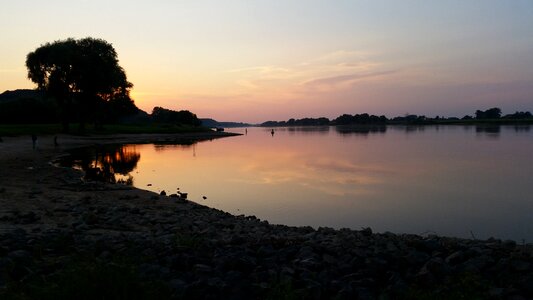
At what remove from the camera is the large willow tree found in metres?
77.1

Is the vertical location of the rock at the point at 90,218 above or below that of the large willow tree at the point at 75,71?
below

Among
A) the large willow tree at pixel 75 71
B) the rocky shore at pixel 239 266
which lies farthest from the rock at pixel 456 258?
the large willow tree at pixel 75 71

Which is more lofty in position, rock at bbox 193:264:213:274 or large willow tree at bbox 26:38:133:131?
large willow tree at bbox 26:38:133:131

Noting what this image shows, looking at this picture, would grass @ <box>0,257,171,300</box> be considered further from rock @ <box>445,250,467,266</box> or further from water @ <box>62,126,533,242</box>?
water @ <box>62,126,533,242</box>

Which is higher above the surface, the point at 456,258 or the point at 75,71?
the point at 75,71

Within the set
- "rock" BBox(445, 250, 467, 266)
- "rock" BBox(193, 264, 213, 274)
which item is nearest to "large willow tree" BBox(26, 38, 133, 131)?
"rock" BBox(193, 264, 213, 274)

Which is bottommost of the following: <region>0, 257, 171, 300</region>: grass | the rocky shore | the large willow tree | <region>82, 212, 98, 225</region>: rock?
<region>82, 212, 98, 225</region>: rock

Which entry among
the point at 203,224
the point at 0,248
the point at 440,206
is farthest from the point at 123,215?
the point at 440,206

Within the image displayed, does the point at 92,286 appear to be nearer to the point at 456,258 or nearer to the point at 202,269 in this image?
the point at 202,269

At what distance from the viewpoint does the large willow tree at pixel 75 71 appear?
253 ft

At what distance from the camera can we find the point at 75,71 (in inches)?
3049

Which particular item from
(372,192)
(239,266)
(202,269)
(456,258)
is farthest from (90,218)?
(372,192)

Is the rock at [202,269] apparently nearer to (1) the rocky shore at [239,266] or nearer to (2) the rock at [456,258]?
(1) the rocky shore at [239,266]

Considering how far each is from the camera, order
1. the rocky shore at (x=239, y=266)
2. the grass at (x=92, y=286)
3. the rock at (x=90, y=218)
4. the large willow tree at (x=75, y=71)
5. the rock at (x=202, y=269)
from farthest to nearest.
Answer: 1. the large willow tree at (x=75, y=71)
2. the rock at (x=90, y=218)
3. the rock at (x=202, y=269)
4. the rocky shore at (x=239, y=266)
5. the grass at (x=92, y=286)
